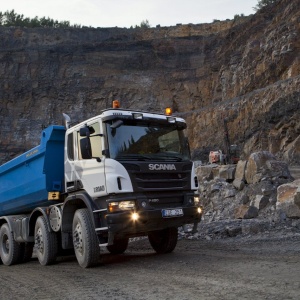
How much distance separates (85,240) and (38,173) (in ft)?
7.34

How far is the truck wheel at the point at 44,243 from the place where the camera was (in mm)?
9617

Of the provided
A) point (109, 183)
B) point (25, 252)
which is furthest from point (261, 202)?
point (109, 183)

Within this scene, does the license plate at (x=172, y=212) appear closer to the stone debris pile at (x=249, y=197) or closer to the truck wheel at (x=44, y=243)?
the truck wheel at (x=44, y=243)

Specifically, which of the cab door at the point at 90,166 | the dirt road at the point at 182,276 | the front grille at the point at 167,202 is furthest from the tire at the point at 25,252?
the front grille at the point at 167,202

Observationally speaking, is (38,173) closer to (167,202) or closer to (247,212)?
(167,202)

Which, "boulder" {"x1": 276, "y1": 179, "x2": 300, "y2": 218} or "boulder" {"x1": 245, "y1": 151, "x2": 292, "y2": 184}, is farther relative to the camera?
"boulder" {"x1": 245, "y1": 151, "x2": 292, "y2": 184}

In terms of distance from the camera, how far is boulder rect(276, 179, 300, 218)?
488 inches

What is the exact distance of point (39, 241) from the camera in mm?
9953

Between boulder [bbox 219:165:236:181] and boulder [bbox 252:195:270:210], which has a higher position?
boulder [bbox 219:165:236:181]

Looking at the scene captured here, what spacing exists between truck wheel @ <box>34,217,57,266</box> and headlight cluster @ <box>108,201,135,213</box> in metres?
2.27

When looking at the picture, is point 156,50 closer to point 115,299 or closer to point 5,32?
point 5,32

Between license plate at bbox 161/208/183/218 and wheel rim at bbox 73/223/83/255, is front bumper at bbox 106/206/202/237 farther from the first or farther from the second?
wheel rim at bbox 73/223/83/255

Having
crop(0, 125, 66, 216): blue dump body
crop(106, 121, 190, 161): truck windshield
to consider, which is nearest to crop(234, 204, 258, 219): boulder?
crop(106, 121, 190, 161): truck windshield

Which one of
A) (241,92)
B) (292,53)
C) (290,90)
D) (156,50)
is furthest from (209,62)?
(290,90)
